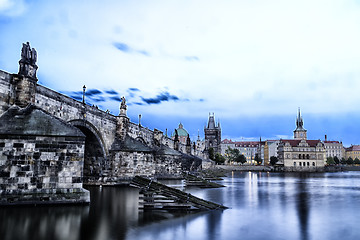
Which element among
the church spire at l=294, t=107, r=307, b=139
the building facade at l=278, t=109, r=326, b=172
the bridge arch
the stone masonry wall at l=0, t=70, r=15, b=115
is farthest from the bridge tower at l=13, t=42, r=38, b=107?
the church spire at l=294, t=107, r=307, b=139

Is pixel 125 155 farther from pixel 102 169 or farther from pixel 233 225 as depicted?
pixel 233 225

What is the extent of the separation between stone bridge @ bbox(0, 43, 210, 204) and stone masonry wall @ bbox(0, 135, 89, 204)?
4 centimetres

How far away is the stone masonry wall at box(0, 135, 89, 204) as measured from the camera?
1280cm

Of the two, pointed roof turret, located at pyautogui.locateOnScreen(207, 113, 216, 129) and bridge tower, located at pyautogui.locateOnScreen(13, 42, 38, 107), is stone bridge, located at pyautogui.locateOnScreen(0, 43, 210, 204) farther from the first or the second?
pointed roof turret, located at pyautogui.locateOnScreen(207, 113, 216, 129)

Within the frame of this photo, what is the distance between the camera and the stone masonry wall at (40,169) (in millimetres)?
12797

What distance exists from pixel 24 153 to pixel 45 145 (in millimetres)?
927

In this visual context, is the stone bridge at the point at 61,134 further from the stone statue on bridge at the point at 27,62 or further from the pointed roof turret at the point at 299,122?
the pointed roof turret at the point at 299,122

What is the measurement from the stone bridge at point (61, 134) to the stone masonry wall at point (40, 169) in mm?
39

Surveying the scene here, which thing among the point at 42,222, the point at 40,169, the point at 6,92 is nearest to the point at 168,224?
the point at 42,222

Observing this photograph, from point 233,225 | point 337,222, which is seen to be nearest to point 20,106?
point 233,225

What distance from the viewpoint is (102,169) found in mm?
27562

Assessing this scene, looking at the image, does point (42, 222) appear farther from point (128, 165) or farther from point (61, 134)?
point (128, 165)

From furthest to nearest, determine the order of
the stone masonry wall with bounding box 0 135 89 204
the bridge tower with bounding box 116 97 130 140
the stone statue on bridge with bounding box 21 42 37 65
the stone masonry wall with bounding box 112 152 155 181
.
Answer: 1. the bridge tower with bounding box 116 97 130 140
2. the stone masonry wall with bounding box 112 152 155 181
3. the stone statue on bridge with bounding box 21 42 37 65
4. the stone masonry wall with bounding box 0 135 89 204

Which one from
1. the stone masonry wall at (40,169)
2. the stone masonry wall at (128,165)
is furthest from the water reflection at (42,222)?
the stone masonry wall at (128,165)
